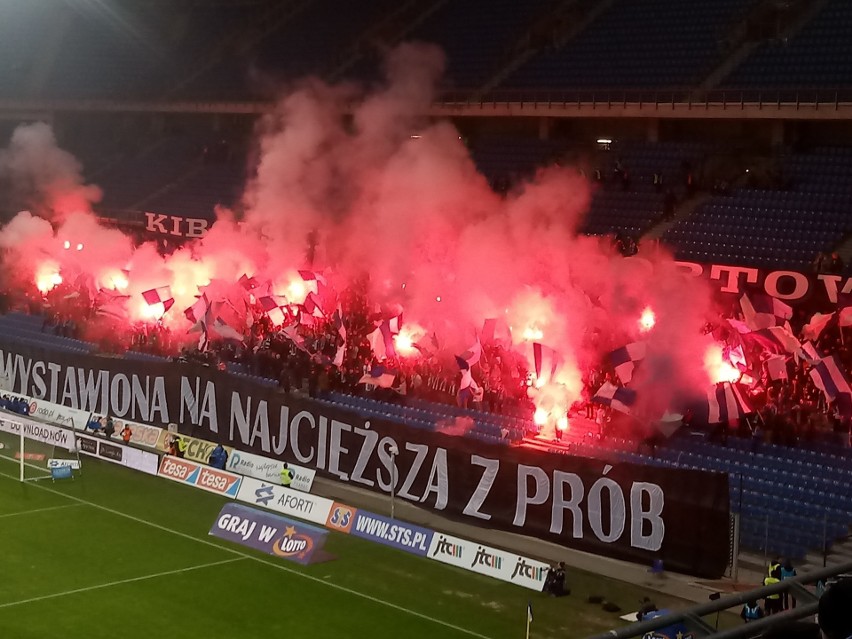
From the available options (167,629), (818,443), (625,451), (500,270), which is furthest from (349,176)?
(167,629)

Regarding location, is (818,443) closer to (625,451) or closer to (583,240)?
(625,451)

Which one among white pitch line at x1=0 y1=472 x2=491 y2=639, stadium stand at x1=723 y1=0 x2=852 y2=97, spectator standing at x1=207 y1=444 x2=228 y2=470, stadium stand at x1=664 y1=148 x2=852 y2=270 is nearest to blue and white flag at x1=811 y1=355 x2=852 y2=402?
stadium stand at x1=664 y1=148 x2=852 y2=270

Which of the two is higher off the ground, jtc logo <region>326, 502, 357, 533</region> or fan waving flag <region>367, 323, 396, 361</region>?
fan waving flag <region>367, 323, 396, 361</region>

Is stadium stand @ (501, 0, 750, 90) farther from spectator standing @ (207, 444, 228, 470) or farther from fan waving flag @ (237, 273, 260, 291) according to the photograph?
spectator standing @ (207, 444, 228, 470)

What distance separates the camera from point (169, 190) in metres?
37.3

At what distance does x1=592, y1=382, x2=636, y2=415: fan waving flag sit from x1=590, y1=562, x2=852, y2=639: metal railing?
14.2 metres

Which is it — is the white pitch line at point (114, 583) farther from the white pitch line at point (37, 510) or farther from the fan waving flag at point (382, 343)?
the fan waving flag at point (382, 343)

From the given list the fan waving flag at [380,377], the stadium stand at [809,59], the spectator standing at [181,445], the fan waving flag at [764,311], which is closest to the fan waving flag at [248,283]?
the fan waving flag at [380,377]

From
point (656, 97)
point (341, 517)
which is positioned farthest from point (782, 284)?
point (341, 517)

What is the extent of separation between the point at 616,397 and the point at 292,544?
232 inches

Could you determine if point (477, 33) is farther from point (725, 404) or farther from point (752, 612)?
point (752, 612)

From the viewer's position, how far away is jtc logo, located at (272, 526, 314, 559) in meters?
17.4

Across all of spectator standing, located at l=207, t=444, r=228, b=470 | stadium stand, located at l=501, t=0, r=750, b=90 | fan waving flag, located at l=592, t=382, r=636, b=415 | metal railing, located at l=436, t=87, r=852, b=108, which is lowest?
spectator standing, located at l=207, t=444, r=228, b=470

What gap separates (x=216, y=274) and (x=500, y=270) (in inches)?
374
